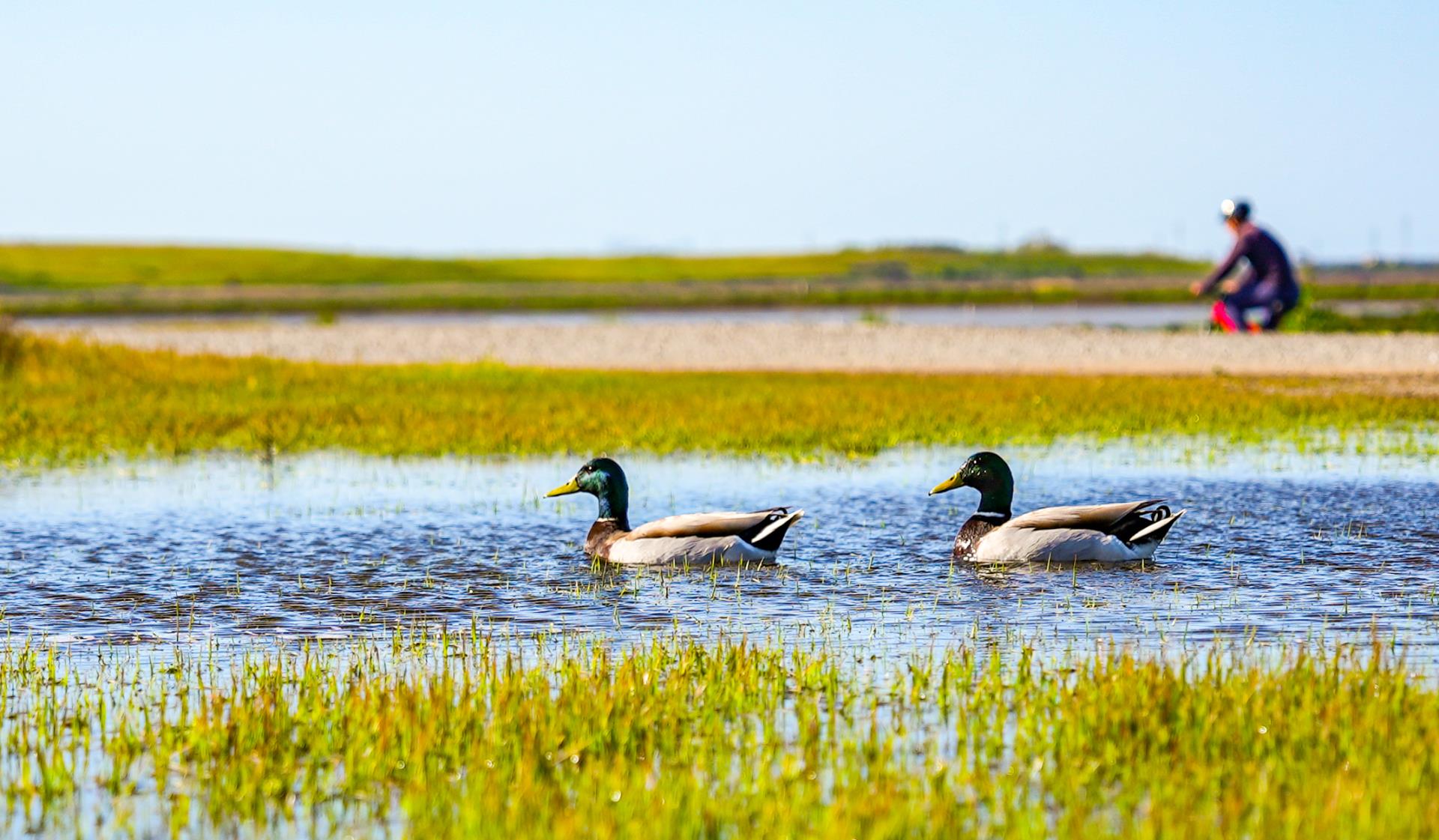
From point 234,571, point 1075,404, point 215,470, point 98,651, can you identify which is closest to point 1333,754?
point 98,651

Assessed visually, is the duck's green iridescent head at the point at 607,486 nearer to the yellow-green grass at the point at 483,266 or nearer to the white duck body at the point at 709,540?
the white duck body at the point at 709,540

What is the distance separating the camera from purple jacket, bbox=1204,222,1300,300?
1469 inches

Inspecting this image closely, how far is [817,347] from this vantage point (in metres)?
42.7

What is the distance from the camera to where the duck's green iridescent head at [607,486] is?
14914 millimetres

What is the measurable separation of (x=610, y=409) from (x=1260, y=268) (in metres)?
16.7

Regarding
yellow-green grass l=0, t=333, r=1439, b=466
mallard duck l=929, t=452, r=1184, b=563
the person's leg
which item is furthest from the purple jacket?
mallard duck l=929, t=452, r=1184, b=563

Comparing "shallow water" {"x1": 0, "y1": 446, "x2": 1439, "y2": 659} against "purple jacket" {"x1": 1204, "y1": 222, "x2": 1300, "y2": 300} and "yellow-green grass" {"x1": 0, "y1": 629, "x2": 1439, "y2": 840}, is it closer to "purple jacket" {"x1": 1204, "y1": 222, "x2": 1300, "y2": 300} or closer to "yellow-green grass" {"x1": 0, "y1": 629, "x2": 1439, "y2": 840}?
"yellow-green grass" {"x1": 0, "y1": 629, "x2": 1439, "y2": 840}

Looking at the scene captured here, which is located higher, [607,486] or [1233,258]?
[1233,258]

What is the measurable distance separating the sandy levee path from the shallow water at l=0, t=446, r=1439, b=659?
595 inches

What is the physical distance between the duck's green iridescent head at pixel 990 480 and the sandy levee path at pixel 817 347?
2048 cm

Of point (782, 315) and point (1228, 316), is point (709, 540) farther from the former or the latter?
point (782, 315)

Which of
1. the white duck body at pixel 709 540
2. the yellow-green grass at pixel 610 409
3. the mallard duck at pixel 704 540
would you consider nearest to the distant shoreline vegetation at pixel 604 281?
the yellow-green grass at pixel 610 409

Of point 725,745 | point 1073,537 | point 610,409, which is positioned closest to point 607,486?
point 1073,537

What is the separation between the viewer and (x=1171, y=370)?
34.5 m
